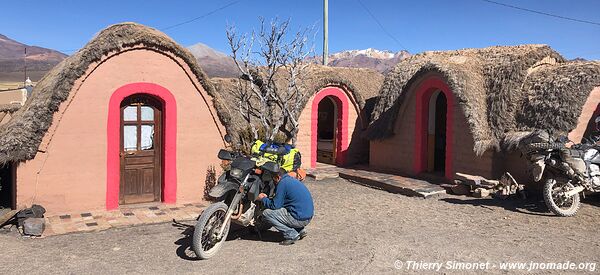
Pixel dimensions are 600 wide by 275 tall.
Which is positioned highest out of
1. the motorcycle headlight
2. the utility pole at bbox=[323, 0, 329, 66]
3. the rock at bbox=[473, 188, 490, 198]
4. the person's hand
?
the utility pole at bbox=[323, 0, 329, 66]

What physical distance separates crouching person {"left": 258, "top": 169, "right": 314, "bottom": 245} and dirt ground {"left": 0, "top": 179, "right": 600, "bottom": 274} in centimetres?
28

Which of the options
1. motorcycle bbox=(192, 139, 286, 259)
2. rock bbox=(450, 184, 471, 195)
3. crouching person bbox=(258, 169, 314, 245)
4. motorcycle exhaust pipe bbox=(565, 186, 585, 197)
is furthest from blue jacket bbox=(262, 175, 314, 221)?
rock bbox=(450, 184, 471, 195)

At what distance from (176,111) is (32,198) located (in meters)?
2.71

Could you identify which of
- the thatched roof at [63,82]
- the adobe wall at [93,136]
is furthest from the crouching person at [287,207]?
the thatched roof at [63,82]

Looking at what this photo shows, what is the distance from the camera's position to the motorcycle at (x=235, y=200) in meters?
5.60

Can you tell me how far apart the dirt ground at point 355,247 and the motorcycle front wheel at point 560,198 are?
0.15m

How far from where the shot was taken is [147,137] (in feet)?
28.3

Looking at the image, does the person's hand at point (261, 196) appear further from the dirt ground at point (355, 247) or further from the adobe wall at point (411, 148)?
the adobe wall at point (411, 148)

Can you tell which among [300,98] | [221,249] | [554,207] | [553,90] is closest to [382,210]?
[554,207]

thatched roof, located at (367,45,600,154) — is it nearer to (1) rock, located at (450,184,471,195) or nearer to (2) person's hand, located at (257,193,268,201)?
(1) rock, located at (450,184,471,195)

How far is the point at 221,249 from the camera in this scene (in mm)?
6027

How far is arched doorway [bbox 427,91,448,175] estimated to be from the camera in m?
12.5

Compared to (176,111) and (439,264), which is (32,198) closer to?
(176,111)

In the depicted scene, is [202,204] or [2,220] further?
[202,204]
